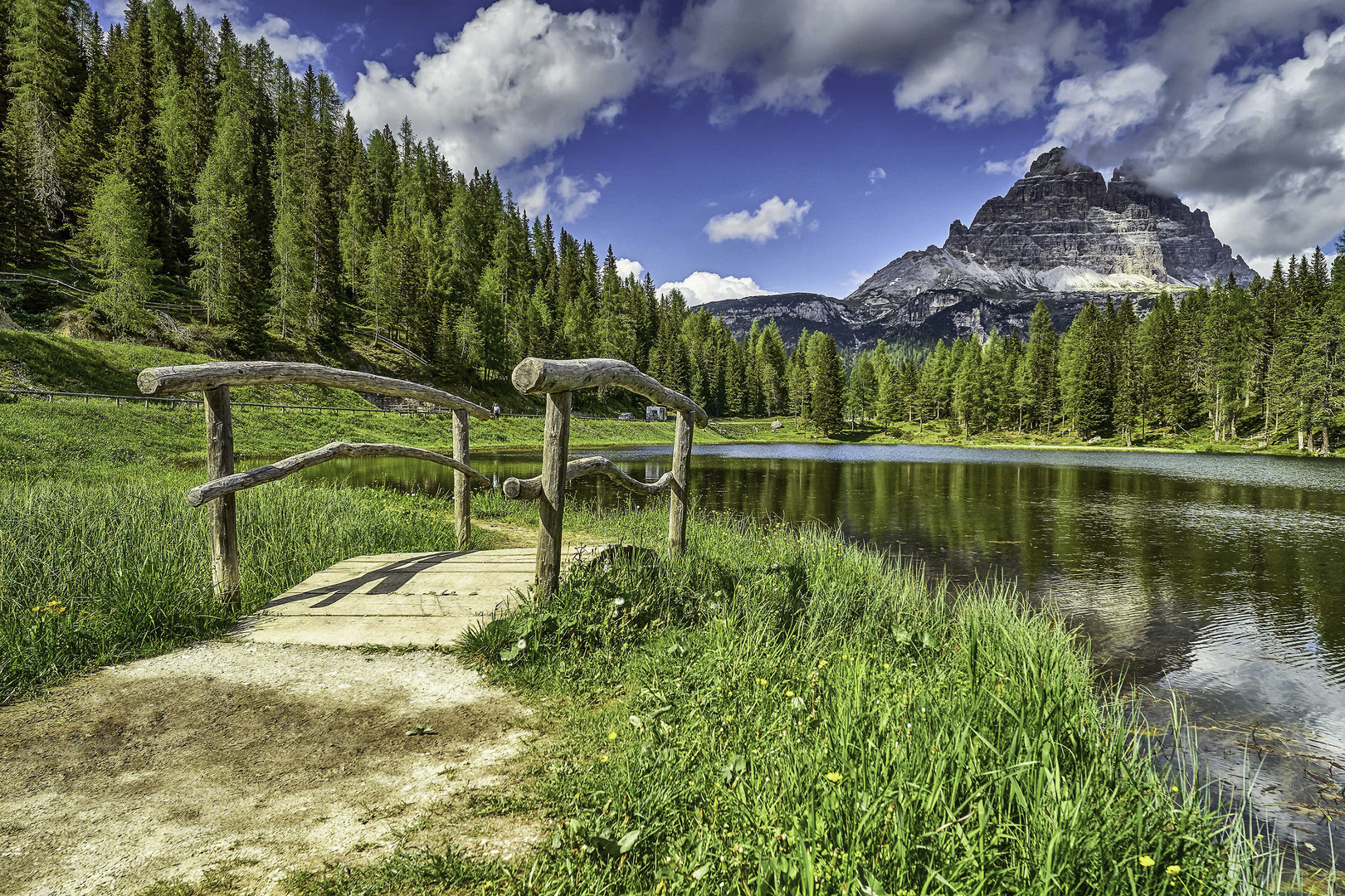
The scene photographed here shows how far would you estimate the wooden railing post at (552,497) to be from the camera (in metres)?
5.39

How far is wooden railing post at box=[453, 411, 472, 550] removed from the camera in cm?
924

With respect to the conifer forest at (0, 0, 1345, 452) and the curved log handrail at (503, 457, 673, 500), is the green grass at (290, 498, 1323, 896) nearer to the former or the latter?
the curved log handrail at (503, 457, 673, 500)

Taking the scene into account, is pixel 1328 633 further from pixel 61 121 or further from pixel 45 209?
pixel 61 121

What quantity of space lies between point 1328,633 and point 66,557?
17749 millimetres

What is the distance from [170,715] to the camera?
3.95 metres

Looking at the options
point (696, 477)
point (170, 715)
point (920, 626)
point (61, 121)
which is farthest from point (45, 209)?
point (920, 626)

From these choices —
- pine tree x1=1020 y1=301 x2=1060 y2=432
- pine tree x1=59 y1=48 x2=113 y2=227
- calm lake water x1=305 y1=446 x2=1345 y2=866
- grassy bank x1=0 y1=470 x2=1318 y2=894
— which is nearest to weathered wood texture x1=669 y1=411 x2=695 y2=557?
grassy bank x1=0 y1=470 x2=1318 y2=894

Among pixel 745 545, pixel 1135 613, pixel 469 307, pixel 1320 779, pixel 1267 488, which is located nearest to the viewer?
pixel 1320 779

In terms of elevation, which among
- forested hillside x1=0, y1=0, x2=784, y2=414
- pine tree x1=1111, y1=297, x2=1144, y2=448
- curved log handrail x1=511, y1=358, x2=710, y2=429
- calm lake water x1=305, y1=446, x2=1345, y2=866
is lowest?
calm lake water x1=305, y1=446, x2=1345, y2=866

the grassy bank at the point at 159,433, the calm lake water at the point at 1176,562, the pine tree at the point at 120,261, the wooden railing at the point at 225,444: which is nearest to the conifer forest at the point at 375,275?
the pine tree at the point at 120,261

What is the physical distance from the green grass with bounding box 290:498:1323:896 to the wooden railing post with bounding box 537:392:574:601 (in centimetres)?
22

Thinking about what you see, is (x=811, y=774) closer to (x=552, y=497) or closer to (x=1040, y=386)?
(x=552, y=497)

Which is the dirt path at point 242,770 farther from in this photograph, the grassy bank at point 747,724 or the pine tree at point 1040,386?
the pine tree at point 1040,386

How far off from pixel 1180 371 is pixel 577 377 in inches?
3791
